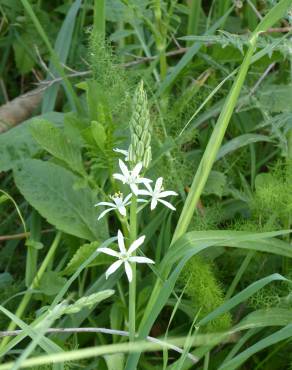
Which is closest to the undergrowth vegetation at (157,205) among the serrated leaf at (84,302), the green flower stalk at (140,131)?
the green flower stalk at (140,131)

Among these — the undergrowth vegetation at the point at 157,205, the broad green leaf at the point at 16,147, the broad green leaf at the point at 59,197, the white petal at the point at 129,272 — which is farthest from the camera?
the broad green leaf at the point at 16,147

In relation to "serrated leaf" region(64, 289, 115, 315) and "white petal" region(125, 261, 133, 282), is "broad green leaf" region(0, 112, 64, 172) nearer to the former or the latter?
"white petal" region(125, 261, 133, 282)

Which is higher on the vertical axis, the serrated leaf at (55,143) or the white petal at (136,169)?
the white petal at (136,169)

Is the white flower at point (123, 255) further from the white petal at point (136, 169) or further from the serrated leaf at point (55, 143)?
the serrated leaf at point (55, 143)

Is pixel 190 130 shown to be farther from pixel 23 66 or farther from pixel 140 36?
pixel 23 66

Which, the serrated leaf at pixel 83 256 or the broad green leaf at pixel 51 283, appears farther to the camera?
the broad green leaf at pixel 51 283

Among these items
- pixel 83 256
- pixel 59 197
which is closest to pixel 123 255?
pixel 83 256

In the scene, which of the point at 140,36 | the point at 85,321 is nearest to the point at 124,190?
the point at 85,321

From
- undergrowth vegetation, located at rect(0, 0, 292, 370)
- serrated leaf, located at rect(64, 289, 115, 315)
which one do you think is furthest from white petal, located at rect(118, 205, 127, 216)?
serrated leaf, located at rect(64, 289, 115, 315)
